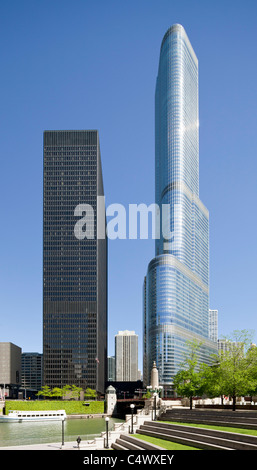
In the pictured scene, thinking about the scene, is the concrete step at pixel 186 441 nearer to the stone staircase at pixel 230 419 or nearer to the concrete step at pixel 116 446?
the concrete step at pixel 116 446

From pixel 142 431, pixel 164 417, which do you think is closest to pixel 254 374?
pixel 164 417

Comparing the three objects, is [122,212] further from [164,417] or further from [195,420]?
[195,420]

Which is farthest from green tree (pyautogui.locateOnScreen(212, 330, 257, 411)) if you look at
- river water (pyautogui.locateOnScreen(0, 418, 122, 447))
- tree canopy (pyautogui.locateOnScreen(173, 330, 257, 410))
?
river water (pyautogui.locateOnScreen(0, 418, 122, 447))

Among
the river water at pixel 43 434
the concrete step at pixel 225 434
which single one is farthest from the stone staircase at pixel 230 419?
the river water at pixel 43 434

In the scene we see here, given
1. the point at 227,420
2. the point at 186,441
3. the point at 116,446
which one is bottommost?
the point at 116,446

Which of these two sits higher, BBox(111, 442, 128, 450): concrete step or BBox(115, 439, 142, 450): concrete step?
Result: BBox(115, 439, 142, 450): concrete step

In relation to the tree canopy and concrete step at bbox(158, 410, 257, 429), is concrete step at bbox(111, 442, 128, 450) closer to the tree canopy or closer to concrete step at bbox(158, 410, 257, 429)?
concrete step at bbox(158, 410, 257, 429)

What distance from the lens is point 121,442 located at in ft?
186

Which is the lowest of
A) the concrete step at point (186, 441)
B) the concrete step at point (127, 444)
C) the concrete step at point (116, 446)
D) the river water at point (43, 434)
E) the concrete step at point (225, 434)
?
the river water at point (43, 434)

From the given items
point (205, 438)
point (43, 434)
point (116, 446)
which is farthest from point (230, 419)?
point (43, 434)

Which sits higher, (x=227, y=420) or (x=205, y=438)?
(x=205, y=438)

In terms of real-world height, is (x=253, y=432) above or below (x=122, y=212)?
below

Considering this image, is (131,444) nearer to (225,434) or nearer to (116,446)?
(116,446)
